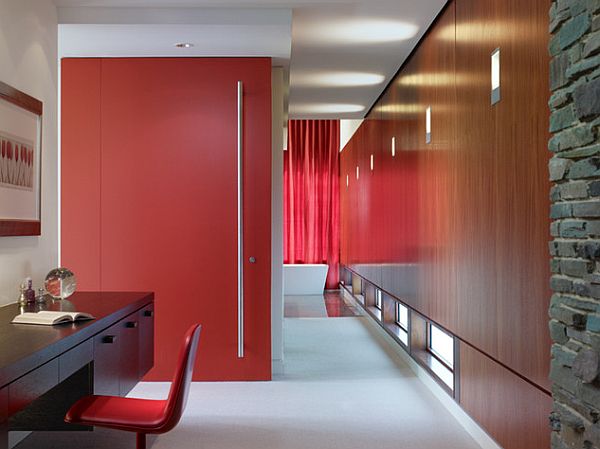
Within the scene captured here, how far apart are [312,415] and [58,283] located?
182 centimetres

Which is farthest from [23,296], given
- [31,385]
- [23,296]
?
[31,385]

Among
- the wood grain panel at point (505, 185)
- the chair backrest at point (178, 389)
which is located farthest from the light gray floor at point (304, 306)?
the chair backrest at point (178, 389)

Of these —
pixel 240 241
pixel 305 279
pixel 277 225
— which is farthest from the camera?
pixel 305 279

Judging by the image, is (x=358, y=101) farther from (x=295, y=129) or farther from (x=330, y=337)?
(x=295, y=129)

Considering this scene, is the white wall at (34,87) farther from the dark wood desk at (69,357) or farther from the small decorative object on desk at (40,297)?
the dark wood desk at (69,357)

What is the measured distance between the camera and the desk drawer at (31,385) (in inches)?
77.6

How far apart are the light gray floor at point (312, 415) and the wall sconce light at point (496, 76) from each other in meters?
1.93

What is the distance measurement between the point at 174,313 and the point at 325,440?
187 cm

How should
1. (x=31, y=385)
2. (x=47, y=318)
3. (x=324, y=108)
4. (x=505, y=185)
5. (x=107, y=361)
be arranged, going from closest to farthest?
(x=31, y=385), (x=47, y=318), (x=107, y=361), (x=505, y=185), (x=324, y=108)

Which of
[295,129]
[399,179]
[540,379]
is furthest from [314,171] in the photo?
[540,379]

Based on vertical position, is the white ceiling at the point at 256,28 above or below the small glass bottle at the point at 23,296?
above

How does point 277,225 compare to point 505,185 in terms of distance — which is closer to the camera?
point 505,185

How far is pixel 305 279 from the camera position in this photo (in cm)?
1263

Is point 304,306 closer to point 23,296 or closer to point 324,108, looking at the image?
point 324,108
